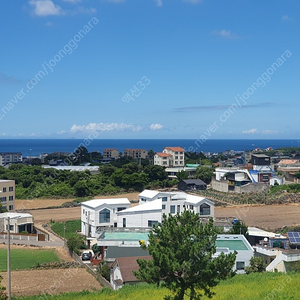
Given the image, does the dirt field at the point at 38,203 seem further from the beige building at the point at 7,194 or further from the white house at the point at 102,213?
the white house at the point at 102,213

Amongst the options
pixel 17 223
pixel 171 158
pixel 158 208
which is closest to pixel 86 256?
pixel 158 208

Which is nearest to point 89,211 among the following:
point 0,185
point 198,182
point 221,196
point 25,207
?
point 0,185

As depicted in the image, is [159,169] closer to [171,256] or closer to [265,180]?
[265,180]

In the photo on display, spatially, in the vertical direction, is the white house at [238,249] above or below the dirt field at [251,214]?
above

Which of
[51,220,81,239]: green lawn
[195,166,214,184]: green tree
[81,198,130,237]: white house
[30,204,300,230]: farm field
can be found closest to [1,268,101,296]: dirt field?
[81,198,130,237]: white house

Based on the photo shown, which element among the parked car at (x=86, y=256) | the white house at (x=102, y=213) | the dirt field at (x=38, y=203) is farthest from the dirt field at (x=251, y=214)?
the parked car at (x=86, y=256)

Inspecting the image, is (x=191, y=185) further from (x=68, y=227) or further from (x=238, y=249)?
(x=238, y=249)

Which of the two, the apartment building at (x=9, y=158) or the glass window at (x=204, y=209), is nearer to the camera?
the glass window at (x=204, y=209)
